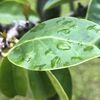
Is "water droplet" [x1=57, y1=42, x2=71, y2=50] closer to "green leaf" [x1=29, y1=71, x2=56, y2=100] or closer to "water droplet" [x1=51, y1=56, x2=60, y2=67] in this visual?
"water droplet" [x1=51, y1=56, x2=60, y2=67]

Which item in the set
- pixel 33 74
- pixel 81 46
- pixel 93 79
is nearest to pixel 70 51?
pixel 81 46

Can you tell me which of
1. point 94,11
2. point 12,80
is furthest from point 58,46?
point 12,80

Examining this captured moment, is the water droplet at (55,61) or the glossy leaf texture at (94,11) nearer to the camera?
the water droplet at (55,61)

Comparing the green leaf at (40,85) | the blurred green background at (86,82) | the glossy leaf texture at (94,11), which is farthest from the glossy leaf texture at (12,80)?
the blurred green background at (86,82)

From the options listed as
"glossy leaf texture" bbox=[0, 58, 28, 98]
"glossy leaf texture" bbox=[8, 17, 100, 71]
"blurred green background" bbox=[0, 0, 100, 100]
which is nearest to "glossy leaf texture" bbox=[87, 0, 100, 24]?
"glossy leaf texture" bbox=[8, 17, 100, 71]

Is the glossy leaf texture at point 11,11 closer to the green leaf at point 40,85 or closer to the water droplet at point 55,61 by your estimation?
the green leaf at point 40,85

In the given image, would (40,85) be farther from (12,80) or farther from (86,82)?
(86,82)
